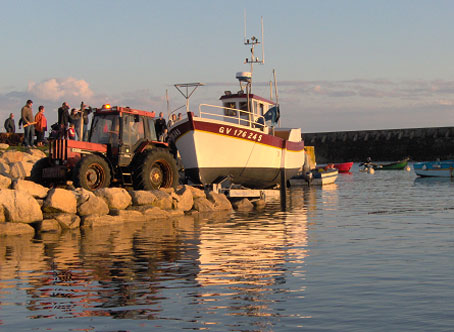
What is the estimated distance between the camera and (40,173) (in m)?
21.6

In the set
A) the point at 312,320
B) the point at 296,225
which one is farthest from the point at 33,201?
the point at 312,320

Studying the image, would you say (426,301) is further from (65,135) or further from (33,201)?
(65,135)

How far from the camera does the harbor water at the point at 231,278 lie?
815 cm

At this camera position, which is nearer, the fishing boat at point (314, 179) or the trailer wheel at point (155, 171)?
the trailer wheel at point (155, 171)

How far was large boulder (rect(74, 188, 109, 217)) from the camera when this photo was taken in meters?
18.6

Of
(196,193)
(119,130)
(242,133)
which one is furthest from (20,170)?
(242,133)

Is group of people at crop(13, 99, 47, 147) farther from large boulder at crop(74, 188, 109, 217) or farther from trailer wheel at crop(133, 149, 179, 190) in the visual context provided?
large boulder at crop(74, 188, 109, 217)

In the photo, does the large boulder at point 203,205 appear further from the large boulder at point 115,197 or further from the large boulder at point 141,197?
the large boulder at point 115,197

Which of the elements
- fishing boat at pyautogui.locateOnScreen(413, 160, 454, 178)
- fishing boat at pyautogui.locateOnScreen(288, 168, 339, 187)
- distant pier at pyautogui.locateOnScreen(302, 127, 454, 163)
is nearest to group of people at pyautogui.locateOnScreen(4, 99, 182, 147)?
fishing boat at pyautogui.locateOnScreen(288, 168, 339, 187)

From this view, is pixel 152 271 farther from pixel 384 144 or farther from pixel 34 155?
pixel 384 144

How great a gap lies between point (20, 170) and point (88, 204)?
5305mm

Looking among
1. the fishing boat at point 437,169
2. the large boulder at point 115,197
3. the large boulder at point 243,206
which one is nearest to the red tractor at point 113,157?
the large boulder at point 115,197

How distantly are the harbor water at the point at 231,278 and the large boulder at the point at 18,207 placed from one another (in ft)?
2.81

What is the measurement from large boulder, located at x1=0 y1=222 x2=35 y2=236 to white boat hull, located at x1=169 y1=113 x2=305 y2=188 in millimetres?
9853
